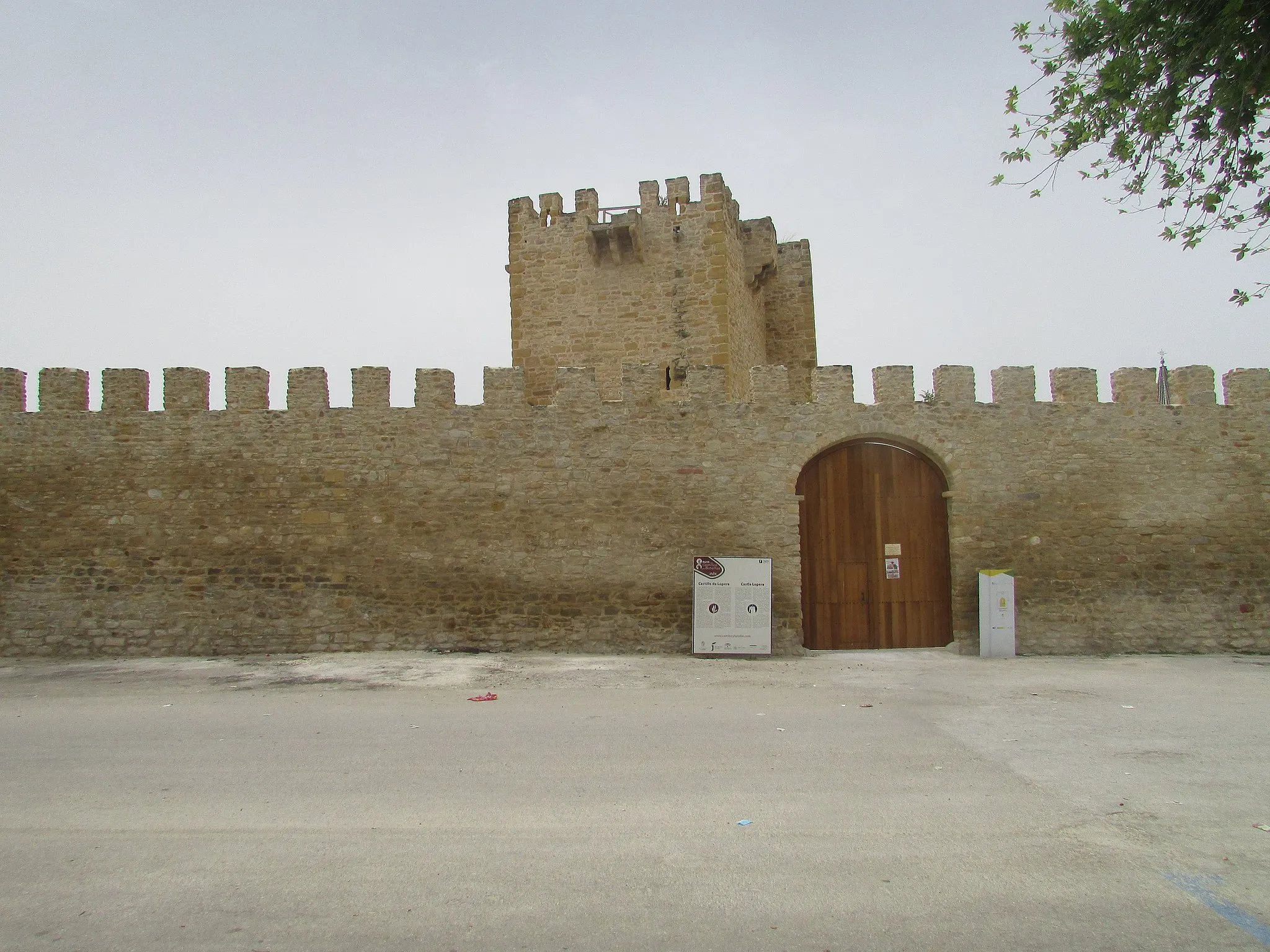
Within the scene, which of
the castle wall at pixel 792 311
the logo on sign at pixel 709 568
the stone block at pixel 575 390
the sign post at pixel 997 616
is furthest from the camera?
the castle wall at pixel 792 311

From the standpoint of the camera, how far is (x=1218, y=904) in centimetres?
326

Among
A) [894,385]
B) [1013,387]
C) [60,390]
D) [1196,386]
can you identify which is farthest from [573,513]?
[1196,386]

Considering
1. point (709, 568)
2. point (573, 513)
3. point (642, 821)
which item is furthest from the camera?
point (573, 513)

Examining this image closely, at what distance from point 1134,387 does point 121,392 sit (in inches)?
527

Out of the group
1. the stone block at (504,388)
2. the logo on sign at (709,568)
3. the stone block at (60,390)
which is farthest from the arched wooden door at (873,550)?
the stone block at (60,390)

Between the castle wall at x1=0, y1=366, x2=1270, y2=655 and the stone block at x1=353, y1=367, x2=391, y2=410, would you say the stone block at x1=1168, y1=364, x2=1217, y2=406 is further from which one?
the stone block at x1=353, y1=367, x2=391, y2=410

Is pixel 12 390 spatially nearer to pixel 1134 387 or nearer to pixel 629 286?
pixel 629 286

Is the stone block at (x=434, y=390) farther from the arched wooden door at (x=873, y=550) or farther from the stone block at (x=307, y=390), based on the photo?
the arched wooden door at (x=873, y=550)

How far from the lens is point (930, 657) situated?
9914 mm

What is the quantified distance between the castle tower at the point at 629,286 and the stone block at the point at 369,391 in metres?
3.16

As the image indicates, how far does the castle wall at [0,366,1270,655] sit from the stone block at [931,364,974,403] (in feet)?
0.10

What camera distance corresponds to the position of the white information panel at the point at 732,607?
10.1 metres

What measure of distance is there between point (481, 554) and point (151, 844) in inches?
258

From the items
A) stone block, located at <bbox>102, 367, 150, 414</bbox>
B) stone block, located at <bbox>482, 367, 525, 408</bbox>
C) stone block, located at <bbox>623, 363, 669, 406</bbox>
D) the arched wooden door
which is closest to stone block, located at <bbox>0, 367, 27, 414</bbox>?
stone block, located at <bbox>102, 367, 150, 414</bbox>
